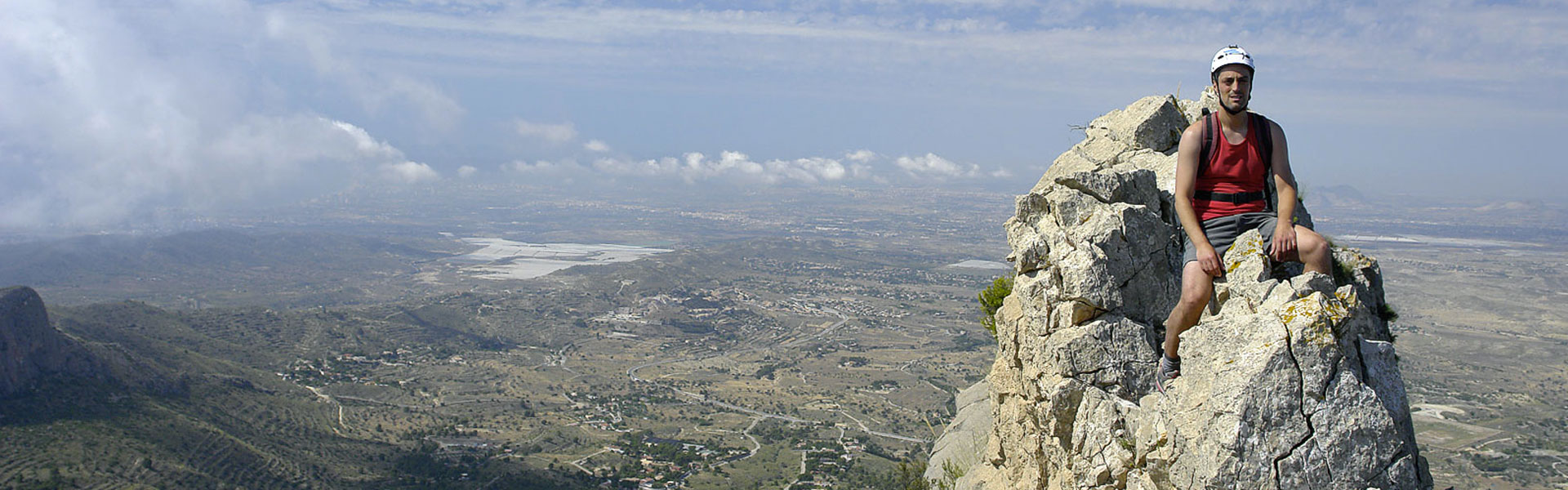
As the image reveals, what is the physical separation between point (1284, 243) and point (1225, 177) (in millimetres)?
791

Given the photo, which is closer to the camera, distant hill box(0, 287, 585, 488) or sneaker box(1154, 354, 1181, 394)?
sneaker box(1154, 354, 1181, 394)

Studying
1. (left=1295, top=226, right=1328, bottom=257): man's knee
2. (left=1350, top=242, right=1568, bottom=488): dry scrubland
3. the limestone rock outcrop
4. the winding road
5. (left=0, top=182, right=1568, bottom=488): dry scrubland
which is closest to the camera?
(left=1295, top=226, right=1328, bottom=257): man's knee

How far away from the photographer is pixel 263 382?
2936 inches

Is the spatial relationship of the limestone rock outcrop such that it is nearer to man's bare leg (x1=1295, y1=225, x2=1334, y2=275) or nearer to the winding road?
man's bare leg (x1=1295, y1=225, x2=1334, y2=275)

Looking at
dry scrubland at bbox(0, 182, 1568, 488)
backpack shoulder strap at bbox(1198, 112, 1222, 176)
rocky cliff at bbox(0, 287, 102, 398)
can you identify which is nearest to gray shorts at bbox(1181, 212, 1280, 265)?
backpack shoulder strap at bbox(1198, 112, 1222, 176)

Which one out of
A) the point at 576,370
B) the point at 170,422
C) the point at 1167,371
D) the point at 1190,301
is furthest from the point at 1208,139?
the point at 576,370

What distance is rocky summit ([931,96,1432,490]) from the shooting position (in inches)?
251

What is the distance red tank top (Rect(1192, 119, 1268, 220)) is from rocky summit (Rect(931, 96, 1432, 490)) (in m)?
0.38

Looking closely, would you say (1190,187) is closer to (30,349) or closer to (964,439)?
(964,439)

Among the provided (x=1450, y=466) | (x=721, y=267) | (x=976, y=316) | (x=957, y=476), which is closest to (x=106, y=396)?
(x=957, y=476)

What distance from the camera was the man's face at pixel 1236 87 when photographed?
756cm

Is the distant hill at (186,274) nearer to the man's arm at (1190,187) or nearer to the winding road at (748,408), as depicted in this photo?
the winding road at (748,408)

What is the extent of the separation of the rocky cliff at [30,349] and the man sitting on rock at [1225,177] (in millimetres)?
68728

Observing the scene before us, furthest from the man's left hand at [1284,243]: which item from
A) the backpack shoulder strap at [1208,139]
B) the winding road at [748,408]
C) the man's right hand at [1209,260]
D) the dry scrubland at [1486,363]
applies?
the winding road at [748,408]
